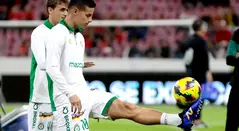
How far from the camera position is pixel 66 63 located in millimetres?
7613

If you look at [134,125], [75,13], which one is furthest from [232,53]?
[134,125]

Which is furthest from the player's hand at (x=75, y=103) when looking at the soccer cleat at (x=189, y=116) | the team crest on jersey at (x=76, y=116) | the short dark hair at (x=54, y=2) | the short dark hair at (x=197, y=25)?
the short dark hair at (x=197, y=25)

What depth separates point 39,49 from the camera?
8039 millimetres

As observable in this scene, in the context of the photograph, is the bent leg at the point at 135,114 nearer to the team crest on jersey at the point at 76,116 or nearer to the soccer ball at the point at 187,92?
the soccer ball at the point at 187,92

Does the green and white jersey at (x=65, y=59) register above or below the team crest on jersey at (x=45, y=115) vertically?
above

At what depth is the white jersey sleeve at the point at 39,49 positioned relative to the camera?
26.1 feet

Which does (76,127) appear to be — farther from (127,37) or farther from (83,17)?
(127,37)

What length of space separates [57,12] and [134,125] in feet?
19.8

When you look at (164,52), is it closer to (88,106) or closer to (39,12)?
(39,12)

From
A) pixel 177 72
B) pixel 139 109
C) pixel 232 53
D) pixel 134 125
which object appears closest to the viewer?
pixel 139 109

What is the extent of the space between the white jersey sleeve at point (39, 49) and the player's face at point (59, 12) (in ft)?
1.28

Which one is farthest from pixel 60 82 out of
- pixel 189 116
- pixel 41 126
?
pixel 189 116

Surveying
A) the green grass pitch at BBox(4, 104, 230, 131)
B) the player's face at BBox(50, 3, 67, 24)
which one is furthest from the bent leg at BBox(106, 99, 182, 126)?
the green grass pitch at BBox(4, 104, 230, 131)

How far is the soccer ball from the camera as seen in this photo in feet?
26.8
